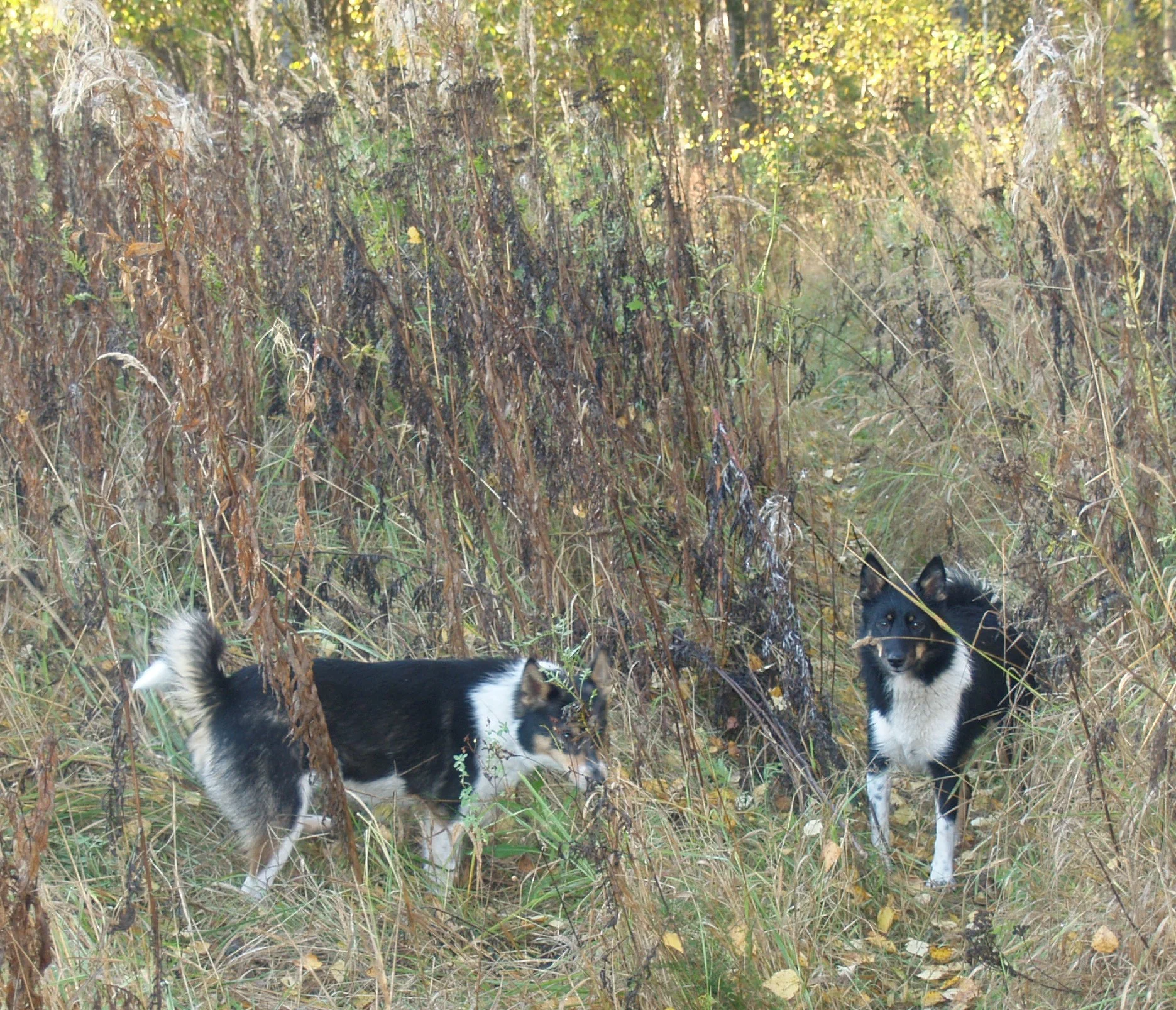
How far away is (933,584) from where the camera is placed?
3924mm

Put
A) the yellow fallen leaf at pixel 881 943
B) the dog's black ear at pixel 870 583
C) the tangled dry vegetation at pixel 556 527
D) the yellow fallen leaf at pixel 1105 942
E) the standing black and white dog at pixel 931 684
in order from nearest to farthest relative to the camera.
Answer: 1. the yellow fallen leaf at pixel 1105 942
2. the tangled dry vegetation at pixel 556 527
3. the yellow fallen leaf at pixel 881 943
4. the standing black and white dog at pixel 931 684
5. the dog's black ear at pixel 870 583

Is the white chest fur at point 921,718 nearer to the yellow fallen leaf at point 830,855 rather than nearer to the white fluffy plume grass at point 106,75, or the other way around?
the yellow fallen leaf at point 830,855

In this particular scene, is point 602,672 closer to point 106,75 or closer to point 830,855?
point 830,855

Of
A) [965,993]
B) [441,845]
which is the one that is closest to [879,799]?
[965,993]

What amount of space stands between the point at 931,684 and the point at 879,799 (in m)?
0.44

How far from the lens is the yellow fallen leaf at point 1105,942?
9.04ft

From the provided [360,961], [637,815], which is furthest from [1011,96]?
[360,961]

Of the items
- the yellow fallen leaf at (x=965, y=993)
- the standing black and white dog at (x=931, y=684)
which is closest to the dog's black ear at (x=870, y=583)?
the standing black and white dog at (x=931, y=684)

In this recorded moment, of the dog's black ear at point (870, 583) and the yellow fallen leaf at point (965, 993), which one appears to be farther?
the dog's black ear at point (870, 583)

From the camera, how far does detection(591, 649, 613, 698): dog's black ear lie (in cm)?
363

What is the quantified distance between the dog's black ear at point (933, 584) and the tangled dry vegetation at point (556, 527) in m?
0.25

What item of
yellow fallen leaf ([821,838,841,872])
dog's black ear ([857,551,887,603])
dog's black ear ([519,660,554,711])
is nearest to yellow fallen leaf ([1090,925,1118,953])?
yellow fallen leaf ([821,838,841,872])

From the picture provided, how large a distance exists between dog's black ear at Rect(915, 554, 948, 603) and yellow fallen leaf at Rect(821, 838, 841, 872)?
104 centimetres

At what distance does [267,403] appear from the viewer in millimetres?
5102
